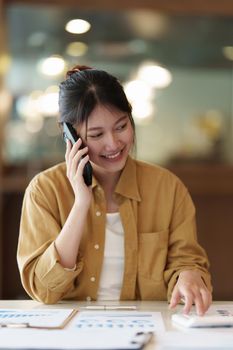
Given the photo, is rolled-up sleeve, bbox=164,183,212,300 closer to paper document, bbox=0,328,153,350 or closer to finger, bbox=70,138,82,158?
finger, bbox=70,138,82,158

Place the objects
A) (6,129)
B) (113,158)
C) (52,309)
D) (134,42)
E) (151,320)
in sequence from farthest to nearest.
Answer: (134,42) < (6,129) < (113,158) < (52,309) < (151,320)

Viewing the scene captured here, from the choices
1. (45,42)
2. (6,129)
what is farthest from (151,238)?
(45,42)

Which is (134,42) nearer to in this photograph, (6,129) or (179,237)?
(6,129)

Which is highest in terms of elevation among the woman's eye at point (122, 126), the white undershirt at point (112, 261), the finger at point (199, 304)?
the woman's eye at point (122, 126)

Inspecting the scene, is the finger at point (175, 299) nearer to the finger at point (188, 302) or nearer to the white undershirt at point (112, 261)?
the finger at point (188, 302)

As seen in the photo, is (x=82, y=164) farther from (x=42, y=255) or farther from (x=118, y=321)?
(x=118, y=321)

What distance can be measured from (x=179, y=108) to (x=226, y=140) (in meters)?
0.38

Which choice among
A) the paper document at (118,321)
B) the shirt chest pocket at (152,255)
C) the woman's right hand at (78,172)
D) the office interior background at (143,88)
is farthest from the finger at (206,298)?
the office interior background at (143,88)

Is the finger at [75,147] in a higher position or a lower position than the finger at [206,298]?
higher

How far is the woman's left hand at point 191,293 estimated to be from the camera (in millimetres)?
1244

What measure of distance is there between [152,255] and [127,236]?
0.08 metres

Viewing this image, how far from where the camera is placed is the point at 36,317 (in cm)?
121

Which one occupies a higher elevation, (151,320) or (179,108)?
(179,108)

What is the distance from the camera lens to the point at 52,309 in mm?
1322
